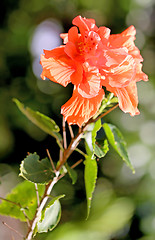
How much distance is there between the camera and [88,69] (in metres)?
0.41

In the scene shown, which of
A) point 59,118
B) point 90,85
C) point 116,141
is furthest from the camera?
point 59,118

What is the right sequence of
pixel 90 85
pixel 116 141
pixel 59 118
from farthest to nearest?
pixel 59 118 < pixel 116 141 < pixel 90 85

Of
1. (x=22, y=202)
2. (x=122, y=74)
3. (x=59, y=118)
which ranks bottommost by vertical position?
(x=59, y=118)

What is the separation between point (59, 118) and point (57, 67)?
1093 mm

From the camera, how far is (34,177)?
1.49 feet

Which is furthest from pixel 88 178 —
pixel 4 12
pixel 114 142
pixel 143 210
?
pixel 4 12

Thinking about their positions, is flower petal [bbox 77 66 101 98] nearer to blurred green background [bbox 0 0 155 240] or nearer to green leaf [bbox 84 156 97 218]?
green leaf [bbox 84 156 97 218]

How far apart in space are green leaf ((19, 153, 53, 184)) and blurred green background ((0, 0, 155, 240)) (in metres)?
0.89

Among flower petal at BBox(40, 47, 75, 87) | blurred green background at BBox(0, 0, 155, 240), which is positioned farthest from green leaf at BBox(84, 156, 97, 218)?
blurred green background at BBox(0, 0, 155, 240)

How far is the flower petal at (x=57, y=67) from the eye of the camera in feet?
1.34

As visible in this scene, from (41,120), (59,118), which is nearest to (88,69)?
(41,120)

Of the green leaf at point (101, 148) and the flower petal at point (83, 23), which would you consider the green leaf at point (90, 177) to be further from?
the flower petal at point (83, 23)

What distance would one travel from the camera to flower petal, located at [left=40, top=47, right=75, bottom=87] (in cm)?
41

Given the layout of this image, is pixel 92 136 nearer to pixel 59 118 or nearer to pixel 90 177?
pixel 90 177
